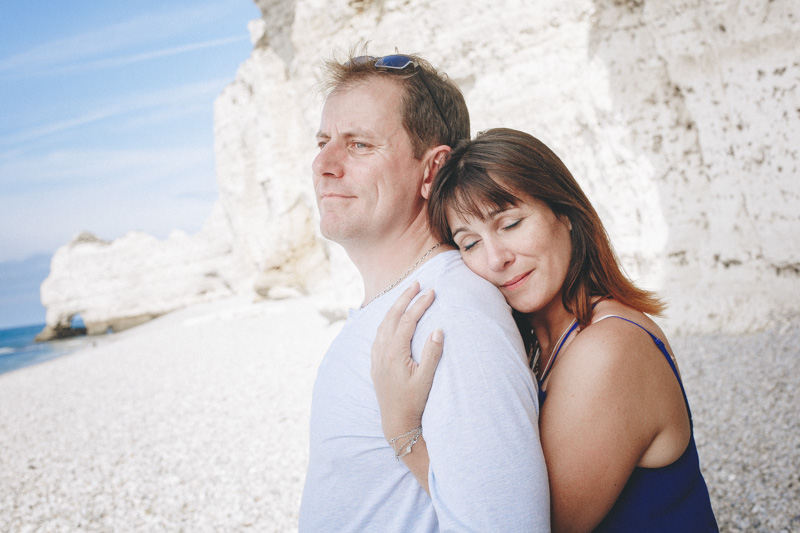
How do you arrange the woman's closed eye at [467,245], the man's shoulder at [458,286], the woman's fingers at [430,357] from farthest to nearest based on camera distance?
the woman's closed eye at [467,245] → the man's shoulder at [458,286] → the woman's fingers at [430,357]

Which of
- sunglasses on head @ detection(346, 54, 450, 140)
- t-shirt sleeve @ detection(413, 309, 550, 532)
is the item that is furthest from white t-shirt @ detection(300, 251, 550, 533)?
sunglasses on head @ detection(346, 54, 450, 140)

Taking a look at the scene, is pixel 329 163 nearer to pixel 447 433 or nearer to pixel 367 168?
pixel 367 168

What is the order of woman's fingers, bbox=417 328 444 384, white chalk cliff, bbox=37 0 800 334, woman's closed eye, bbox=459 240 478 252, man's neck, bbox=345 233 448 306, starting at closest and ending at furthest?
woman's fingers, bbox=417 328 444 384 < woman's closed eye, bbox=459 240 478 252 < man's neck, bbox=345 233 448 306 < white chalk cliff, bbox=37 0 800 334

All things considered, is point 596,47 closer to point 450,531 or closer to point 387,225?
point 387,225

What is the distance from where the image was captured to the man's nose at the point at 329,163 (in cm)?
176

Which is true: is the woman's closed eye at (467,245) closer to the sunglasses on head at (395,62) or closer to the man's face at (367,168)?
the man's face at (367,168)

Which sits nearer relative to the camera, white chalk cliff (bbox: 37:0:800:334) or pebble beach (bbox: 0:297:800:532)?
pebble beach (bbox: 0:297:800:532)

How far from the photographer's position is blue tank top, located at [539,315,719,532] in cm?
131

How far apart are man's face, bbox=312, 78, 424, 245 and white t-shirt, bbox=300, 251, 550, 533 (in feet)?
A: 0.87

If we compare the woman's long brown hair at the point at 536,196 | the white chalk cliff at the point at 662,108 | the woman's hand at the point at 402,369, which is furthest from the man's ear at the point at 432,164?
the white chalk cliff at the point at 662,108

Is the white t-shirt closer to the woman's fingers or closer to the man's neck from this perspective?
the woman's fingers

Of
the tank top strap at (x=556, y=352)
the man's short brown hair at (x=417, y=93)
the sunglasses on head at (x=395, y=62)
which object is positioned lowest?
the tank top strap at (x=556, y=352)

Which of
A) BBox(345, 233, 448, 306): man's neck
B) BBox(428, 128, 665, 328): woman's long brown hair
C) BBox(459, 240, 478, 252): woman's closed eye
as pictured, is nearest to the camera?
BBox(428, 128, 665, 328): woman's long brown hair

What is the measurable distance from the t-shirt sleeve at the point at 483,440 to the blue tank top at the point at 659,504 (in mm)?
297
